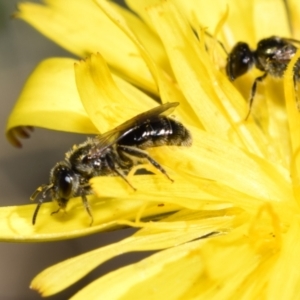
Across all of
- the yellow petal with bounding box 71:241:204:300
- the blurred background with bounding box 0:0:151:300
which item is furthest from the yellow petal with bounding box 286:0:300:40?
the blurred background with bounding box 0:0:151:300

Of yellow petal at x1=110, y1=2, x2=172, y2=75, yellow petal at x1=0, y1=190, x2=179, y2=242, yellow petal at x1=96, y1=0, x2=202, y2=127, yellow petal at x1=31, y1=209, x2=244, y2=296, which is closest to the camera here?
yellow petal at x1=31, y1=209, x2=244, y2=296

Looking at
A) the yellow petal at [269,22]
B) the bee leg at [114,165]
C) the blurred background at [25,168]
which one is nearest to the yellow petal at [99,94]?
the bee leg at [114,165]

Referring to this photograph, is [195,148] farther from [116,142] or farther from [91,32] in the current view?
[91,32]

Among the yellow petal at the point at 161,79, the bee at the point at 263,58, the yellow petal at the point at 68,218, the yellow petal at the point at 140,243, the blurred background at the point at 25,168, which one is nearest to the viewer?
the yellow petal at the point at 140,243

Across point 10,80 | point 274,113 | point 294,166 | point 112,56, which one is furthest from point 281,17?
point 10,80

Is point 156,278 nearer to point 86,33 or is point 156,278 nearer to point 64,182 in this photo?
point 64,182

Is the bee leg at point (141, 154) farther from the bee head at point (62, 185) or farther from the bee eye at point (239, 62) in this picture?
the bee eye at point (239, 62)

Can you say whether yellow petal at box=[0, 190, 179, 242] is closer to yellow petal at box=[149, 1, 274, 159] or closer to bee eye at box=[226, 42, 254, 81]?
yellow petal at box=[149, 1, 274, 159]
